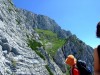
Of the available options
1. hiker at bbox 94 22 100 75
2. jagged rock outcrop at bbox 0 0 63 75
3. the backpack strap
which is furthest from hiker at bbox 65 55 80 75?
jagged rock outcrop at bbox 0 0 63 75

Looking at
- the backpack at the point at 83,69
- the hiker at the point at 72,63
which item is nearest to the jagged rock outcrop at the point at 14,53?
the hiker at the point at 72,63

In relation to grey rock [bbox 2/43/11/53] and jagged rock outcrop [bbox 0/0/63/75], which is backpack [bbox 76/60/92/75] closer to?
jagged rock outcrop [bbox 0/0/63/75]

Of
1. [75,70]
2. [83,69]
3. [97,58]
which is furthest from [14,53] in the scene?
[97,58]

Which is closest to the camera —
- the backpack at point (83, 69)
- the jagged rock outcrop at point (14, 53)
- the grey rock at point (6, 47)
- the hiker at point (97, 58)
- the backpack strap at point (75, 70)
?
the hiker at point (97, 58)

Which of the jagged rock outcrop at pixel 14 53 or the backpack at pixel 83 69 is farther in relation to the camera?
the jagged rock outcrop at pixel 14 53

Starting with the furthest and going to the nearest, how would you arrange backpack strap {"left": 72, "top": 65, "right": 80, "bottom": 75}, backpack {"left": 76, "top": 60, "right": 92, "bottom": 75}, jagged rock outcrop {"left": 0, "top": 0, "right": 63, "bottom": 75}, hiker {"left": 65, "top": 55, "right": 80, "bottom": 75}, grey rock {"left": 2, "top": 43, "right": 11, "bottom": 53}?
grey rock {"left": 2, "top": 43, "right": 11, "bottom": 53} < jagged rock outcrop {"left": 0, "top": 0, "right": 63, "bottom": 75} < backpack strap {"left": 72, "top": 65, "right": 80, "bottom": 75} < hiker {"left": 65, "top": 55, "right": 80, "bottom": 75} < backpack {"left": 76, "top": 60, "right": 92, "bottom": 75}

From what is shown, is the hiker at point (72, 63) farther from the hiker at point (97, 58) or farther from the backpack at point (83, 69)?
the hiker at point (97, 58)

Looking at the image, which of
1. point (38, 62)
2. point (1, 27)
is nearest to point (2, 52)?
point (1, 27)

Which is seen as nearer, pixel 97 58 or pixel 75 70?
pixel 97 58

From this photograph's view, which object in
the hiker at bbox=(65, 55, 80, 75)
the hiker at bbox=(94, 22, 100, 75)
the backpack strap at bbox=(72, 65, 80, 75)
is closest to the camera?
the hiker at bbox=(94, 22, 100, 75)

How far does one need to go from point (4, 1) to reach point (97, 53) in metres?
118

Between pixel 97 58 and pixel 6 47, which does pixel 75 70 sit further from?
pixel 6 47

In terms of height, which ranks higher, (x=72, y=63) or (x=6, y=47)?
(x=6, y=47)

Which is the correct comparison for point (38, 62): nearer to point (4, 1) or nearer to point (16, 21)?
point (16, 21)
